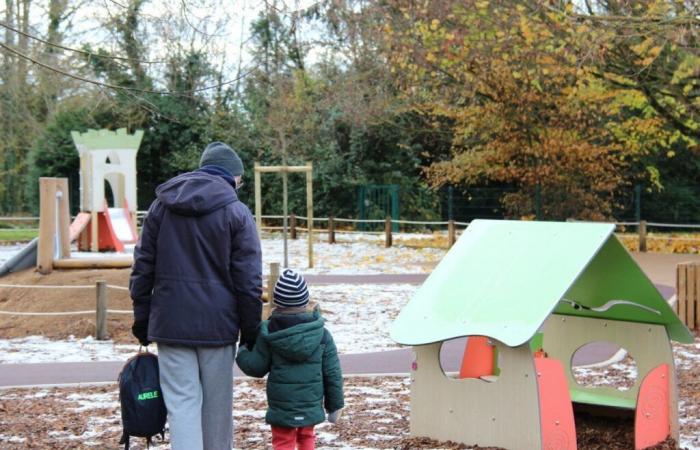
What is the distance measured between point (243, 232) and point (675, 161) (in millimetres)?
29962

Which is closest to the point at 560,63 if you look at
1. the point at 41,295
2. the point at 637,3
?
the point at 637,3

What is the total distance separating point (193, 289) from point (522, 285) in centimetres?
211

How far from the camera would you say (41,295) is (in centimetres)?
1289

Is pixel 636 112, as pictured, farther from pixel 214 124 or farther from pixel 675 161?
pixel 214 124

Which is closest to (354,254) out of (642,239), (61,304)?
(642,239)

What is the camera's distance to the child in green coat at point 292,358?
497 cm

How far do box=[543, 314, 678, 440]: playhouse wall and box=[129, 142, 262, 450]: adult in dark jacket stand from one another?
2.89m

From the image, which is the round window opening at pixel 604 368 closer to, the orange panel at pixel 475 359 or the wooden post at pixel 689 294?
the wooden post at pixel 689 294

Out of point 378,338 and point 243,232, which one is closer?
point 243,232

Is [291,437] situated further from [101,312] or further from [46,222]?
[46,222]

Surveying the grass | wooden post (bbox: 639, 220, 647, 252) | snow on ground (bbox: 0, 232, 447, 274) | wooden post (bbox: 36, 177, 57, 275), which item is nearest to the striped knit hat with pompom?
wooden post (bbox: 36, 177, 57, 275)

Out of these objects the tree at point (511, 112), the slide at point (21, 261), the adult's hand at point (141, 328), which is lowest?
the slide at point (21, 261)

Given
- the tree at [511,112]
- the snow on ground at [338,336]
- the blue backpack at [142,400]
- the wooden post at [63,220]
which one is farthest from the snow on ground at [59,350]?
the tree at [511,112]

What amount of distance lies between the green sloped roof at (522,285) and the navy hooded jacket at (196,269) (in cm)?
140
